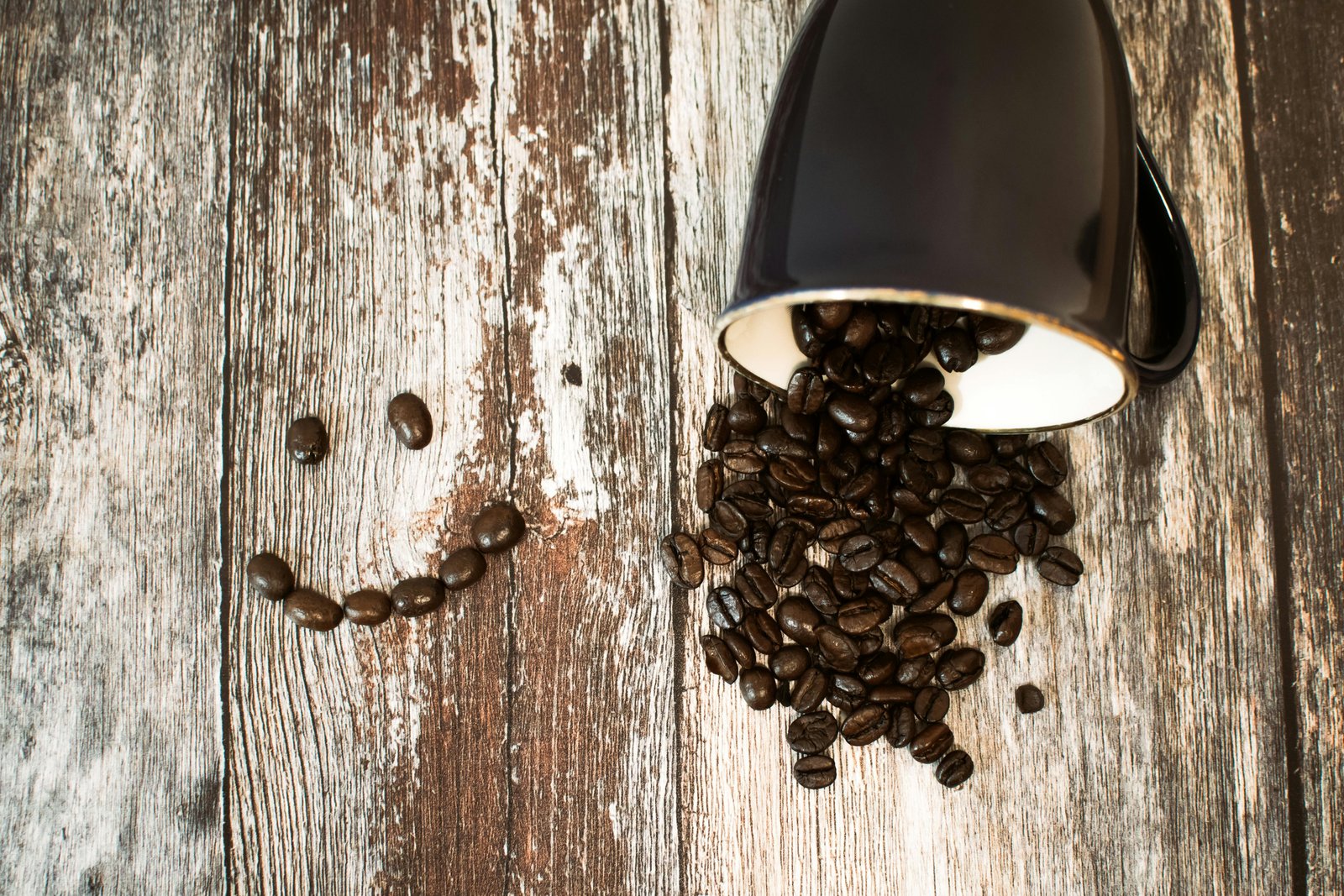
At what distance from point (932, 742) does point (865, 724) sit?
3.5 inches

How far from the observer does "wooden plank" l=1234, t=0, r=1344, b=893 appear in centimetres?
113

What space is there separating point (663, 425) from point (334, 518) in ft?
1.51

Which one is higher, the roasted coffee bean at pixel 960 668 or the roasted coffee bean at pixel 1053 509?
the roasted coffee bean at pixel 1053 509

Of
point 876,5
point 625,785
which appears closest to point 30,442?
point 625,785

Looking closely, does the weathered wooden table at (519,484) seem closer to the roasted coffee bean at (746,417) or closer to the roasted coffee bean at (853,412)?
the roasted coffee bean at (746,417)

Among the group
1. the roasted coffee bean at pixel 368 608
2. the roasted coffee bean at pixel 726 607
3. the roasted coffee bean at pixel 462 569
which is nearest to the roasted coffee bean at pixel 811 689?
the roasted coffee bean at pixel 726 607

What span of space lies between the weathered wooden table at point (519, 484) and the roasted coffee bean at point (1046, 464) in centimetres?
7

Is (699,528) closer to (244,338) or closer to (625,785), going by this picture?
(625,785)

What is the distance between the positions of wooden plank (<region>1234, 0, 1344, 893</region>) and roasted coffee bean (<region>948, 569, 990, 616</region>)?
43cm

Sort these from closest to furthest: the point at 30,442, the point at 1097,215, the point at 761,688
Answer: the point at 1097,215 < the point at 761,688 < the point at 30,442

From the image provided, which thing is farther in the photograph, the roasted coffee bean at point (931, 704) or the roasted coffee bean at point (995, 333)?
the roasted coffee bean at point (931, 704)

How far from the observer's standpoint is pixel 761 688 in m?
1.07

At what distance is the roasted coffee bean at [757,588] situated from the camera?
1.08 metres

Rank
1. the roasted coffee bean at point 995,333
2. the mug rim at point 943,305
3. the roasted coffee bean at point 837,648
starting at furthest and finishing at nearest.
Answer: the roasted coffee bean at point 837,648 → the roasted coffee bean at point 995,333 → the mug rim at point 943,305
